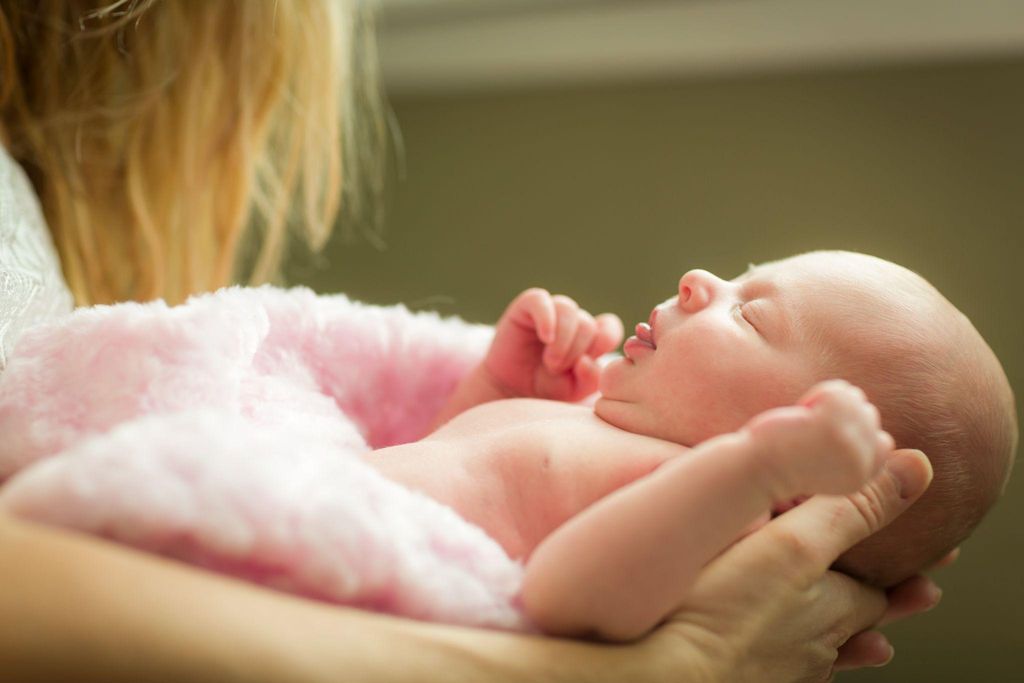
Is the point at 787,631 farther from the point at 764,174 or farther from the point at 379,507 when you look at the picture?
the point at 764,174

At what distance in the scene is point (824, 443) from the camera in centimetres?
55

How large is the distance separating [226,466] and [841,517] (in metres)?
0.43

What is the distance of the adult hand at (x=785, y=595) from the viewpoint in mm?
621

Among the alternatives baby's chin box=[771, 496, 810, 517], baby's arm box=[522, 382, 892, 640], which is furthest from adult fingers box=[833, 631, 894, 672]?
baby's arm box=[522, 382, 892, 640]

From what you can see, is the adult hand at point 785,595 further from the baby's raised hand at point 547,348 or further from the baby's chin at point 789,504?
the baby's raised hand at point 547,348

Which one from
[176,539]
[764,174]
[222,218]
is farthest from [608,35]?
[176,539]

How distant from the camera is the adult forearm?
1.39 ft

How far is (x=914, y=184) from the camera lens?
4.25ft

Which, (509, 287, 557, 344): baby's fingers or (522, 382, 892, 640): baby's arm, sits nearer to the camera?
(522, 382, 892, 640): baby's arm

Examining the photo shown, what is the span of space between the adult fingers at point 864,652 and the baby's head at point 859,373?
53mm

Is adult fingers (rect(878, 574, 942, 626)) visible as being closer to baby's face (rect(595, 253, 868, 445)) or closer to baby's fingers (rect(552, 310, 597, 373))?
baby's face (rect(595, 253, 868, 445))

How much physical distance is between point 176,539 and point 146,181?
79 cm

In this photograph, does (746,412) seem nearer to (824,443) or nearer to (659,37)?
(824,443)

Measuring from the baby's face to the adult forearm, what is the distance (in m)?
0.33
